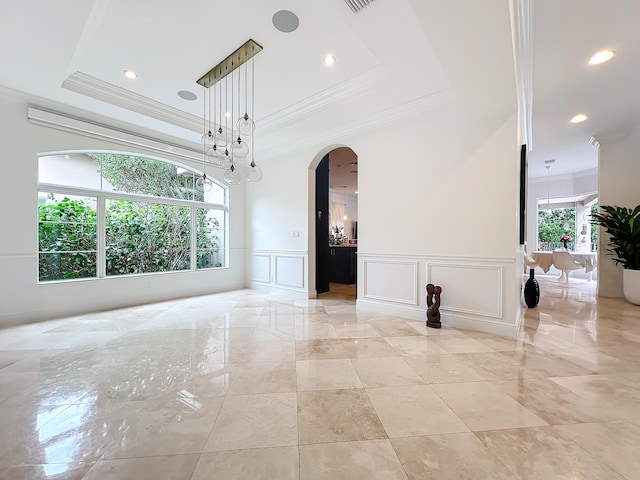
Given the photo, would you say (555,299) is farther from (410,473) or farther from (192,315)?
(192,315)

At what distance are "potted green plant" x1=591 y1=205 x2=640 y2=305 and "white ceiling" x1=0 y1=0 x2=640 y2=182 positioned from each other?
1787 mm

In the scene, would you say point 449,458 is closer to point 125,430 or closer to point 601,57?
point 125,430

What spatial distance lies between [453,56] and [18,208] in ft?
18.1

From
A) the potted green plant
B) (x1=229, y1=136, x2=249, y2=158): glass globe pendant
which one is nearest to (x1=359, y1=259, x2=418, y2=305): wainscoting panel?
(x1=229, y1=136, x2=249, y2=158): glass globe pendant

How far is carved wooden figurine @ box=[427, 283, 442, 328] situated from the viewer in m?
3.38

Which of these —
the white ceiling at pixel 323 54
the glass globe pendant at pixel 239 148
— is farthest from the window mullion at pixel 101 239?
the glass globe pendant at pixel 239 148

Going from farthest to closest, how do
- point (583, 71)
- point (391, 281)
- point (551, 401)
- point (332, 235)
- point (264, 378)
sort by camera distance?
point (332, 235), point (391, 281), point (583, 71), point (264, 378), point (551, 401)

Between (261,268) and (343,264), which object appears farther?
(343,264)

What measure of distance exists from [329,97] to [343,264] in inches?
168

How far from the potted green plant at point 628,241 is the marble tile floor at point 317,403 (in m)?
2.00

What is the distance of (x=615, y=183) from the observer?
18.0 feet

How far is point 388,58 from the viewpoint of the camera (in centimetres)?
264

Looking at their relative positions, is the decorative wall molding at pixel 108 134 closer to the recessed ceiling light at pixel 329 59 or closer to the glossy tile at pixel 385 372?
the recessed ceiling light at pixel 329 59

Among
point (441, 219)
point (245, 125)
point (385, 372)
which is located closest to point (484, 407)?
point (385, 372)
